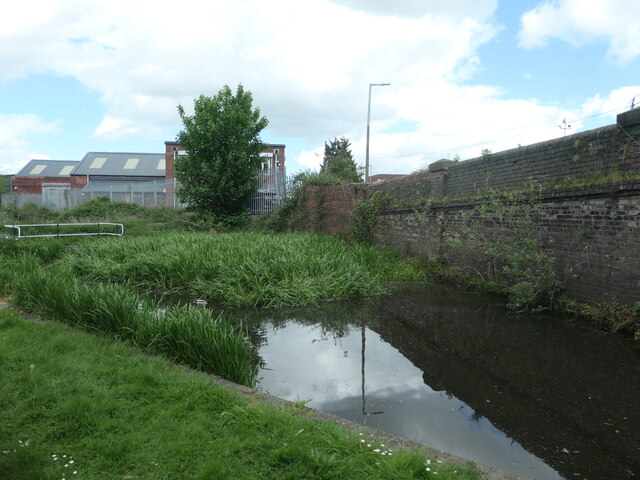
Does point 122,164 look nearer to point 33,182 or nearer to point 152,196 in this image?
point 33,182

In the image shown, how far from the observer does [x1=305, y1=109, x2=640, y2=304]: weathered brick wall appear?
19.9 feet

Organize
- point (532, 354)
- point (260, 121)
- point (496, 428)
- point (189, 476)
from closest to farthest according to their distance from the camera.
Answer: point (189, 476)
point (496, 428)
point (532, 354)
point (260, 121)

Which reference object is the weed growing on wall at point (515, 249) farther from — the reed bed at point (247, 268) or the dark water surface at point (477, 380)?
the reed bed at point (247, 268)

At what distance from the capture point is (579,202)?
6.80 m

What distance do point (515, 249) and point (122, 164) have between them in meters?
44.6

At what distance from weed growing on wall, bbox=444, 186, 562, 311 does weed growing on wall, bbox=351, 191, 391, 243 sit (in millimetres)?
4100

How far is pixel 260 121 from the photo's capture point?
64.2 feet

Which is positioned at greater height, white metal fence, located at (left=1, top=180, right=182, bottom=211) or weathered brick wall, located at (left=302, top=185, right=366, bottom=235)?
white metal fence, located at (left=1, top=180, right=182, bottom=211)

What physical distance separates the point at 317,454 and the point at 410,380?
88.9 inches

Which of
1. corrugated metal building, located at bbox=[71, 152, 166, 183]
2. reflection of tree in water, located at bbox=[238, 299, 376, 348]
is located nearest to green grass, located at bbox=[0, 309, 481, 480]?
reflection of tree in water, located at bbox=[238, 299, 376, 348]

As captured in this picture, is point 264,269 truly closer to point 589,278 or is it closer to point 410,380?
point 410,380

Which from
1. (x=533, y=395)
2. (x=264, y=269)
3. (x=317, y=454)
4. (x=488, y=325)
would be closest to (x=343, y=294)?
(x=264, y=269)

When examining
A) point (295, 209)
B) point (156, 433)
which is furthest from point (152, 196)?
point (156, 433)

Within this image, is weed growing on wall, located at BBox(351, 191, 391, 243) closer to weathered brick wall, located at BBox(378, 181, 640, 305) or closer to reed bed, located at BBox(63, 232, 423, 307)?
reed bed, located at BBox(63, 232, 423, 307)
